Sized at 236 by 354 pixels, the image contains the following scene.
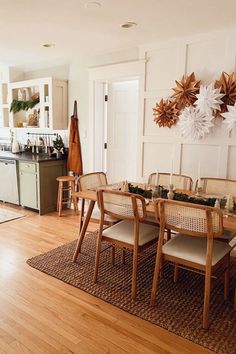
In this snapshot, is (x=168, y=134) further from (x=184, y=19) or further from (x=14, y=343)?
(x=14, y=343)

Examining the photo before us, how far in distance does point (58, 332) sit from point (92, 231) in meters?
1.87

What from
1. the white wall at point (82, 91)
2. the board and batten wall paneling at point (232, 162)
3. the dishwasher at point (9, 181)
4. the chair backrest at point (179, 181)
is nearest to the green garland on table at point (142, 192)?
the chair backrest at point (179, 181)

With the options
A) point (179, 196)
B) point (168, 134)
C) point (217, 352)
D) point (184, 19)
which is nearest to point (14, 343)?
point (217, 352)

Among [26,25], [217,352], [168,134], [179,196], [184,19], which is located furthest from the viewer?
[168,134]

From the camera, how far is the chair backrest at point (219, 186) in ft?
9.43

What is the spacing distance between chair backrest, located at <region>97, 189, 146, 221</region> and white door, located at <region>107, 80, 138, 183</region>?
2.21 m

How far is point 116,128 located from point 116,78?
2.74ft

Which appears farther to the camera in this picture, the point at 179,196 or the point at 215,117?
the point at 215,117

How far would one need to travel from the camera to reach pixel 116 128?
4605mm

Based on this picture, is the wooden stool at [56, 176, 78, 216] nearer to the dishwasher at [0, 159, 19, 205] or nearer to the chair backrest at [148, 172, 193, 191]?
the dishwasher at [0, 159, 19, 205]

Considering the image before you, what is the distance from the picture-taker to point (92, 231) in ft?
12.5

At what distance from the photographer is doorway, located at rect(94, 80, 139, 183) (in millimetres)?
4445

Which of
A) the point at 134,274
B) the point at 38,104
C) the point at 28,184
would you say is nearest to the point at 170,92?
the point at 134,274

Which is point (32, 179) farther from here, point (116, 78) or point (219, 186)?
point (219, 186)
